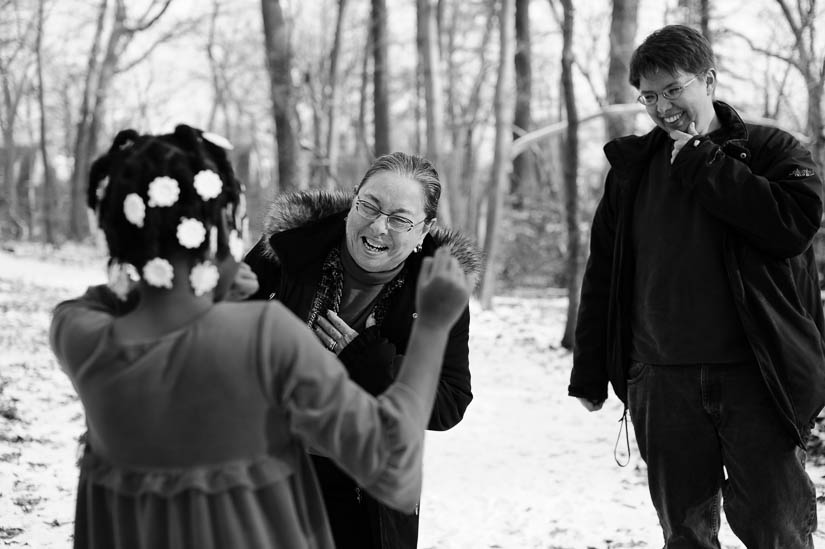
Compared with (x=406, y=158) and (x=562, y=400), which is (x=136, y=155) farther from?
(x=562, y=400)

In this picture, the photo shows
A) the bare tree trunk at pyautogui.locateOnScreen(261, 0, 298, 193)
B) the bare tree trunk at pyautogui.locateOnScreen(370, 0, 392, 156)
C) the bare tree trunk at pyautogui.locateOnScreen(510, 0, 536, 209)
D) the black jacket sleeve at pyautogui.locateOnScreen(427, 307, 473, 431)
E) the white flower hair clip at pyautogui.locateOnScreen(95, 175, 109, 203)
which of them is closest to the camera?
the white flower hair clip at pyautogui.locateOnScreen(95, 175, 109, 203)

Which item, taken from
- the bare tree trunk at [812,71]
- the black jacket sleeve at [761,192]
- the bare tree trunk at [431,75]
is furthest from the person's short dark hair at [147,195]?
the bare tree trunk at [431,75]

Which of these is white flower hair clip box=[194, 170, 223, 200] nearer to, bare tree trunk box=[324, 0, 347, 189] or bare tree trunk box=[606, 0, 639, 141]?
bare tree trunk box=[606, 0, 639, 141]

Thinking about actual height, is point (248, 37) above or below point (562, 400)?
above

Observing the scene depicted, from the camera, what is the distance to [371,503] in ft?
8.49

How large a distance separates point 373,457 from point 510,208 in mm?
17890

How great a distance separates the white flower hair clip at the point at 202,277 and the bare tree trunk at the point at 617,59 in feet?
34.5

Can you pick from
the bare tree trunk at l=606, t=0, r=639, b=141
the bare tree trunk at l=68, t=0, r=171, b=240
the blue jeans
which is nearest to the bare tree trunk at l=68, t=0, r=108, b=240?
the bare tree trunk at l=68, t=0, r=171, b=240

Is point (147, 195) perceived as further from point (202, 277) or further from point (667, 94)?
point (667, 94)

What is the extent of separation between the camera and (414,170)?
8.74ft

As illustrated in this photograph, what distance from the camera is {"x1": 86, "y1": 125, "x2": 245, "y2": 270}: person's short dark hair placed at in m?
1.49

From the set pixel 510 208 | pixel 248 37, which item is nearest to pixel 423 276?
pixel 510 208

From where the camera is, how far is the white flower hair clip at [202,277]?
1.51 metres

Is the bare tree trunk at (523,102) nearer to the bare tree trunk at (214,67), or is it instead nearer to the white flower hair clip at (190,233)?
the bare tree trunk at (214,67)
